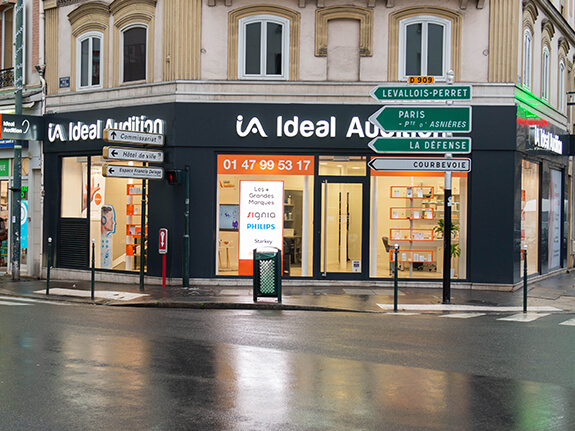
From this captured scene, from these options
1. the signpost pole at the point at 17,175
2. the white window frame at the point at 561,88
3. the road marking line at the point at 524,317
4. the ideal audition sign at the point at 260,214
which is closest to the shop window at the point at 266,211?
the ideal audition sign at the point at 260,214

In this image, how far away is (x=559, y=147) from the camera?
20.9 meters

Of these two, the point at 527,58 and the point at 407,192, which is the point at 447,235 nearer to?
the point at 407,192

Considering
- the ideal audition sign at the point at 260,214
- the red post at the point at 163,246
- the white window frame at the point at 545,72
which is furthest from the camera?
the white window frame at the point at 545,72

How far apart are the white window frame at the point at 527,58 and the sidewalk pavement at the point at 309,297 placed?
563 centimetres

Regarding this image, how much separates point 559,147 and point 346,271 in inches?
338

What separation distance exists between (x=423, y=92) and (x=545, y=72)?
8.05 m

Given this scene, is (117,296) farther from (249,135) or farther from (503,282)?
(503,282)

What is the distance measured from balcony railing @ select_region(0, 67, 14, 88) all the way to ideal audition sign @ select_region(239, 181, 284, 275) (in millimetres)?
8949

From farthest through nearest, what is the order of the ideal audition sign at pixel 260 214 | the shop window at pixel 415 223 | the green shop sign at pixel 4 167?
the green shop sign at pixel 4 167, the ideal audition sign at pixel 260 214, the shop window at pixel 415 223

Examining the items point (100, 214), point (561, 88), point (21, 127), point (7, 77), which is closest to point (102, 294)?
point (100, 214)

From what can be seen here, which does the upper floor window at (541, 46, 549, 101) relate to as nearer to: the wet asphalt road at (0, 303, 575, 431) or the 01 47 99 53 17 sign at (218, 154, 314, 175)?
the 01 47 99 53 17 sign at (218, 154, 314, 175)

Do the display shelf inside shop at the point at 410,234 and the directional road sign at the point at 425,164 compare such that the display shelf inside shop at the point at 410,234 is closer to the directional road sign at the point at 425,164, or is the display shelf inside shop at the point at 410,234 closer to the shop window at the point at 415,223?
the shop window at the point at 415,223

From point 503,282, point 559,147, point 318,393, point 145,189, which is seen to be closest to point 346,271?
point 503,282

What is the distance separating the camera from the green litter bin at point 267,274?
14.2 m
